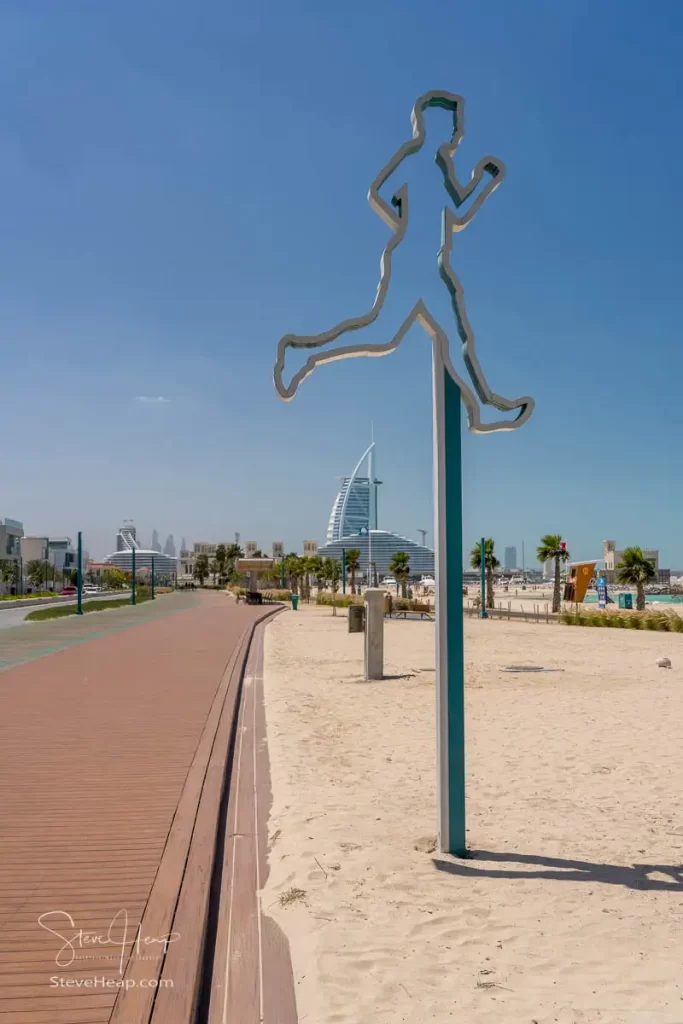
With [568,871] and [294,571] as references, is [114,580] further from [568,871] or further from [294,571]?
[568,871]

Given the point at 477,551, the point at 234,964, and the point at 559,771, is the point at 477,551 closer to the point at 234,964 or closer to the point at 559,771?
the point at 559,771

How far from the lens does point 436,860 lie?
480 centimetres

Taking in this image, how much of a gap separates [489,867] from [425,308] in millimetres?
3582

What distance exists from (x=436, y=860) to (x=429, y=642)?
1674 centimetres

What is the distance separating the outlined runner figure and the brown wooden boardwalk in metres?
2.99

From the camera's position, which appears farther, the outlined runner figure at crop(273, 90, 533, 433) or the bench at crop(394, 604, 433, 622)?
the bench at crop(394, 604, 433, 622)

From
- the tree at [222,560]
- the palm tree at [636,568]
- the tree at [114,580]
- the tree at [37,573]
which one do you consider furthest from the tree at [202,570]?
the palm tree at [636,568]

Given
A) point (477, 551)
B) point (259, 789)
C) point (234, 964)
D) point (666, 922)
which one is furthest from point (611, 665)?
point (477, 551)

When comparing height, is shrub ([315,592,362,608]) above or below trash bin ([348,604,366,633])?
below

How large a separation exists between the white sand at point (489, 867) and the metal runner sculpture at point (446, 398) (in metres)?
0.65

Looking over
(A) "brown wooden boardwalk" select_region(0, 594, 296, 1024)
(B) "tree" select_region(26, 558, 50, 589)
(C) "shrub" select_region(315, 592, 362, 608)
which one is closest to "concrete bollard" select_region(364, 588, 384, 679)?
(A) "brown wooden boardwalk" select_region(0, 594, 296, 1024)

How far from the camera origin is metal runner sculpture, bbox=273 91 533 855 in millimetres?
4910

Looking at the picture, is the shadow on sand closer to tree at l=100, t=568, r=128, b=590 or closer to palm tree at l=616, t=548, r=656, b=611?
palm tree at l=616, t=548, r=656, b=611

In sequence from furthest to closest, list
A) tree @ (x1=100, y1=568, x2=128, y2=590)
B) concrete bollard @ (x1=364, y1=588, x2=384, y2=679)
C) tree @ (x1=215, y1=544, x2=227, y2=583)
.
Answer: tree @ (x1=215, y1=544, x2=227, y2=583), tree @ (x1=100, y1=568, x2=128, y2=590), concrete bollard @ (x1=364, y1=588, x2=384, y2=679)
